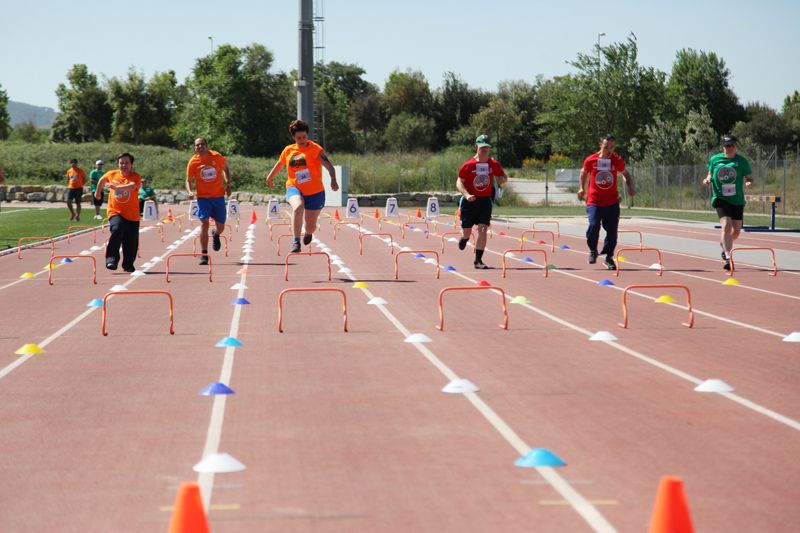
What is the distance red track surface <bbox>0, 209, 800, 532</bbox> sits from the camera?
16.7 ft

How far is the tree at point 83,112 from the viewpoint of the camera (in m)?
107

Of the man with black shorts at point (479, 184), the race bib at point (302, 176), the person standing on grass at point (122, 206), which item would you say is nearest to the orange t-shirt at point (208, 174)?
the person standing on grass at point (122, 206)

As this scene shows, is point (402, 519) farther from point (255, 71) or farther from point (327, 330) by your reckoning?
point (255, 71)

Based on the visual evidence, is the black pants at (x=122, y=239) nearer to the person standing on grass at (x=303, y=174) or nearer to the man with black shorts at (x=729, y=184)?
the person standing on grass at (x=303, y=174)

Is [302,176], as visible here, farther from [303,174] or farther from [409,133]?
[409,133]

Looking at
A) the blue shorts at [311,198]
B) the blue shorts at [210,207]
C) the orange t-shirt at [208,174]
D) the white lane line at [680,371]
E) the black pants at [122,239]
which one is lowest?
the white lane line at [680,371]

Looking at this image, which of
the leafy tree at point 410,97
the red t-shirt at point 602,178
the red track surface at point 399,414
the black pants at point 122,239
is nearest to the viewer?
the red track surface at point 399,414

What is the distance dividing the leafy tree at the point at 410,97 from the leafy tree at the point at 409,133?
3707 mm

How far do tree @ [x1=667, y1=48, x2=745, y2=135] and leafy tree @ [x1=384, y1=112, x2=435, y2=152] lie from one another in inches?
893

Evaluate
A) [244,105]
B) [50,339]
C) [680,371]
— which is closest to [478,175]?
[50,339]

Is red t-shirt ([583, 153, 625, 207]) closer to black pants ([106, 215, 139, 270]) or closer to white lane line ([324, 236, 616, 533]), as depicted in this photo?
black pants ([106, 215, 139, 270])

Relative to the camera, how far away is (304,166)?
16.0m

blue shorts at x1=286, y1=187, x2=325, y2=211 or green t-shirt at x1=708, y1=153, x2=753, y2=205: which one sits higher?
green t-shirt at x1=708, y1=153, x2=753, y2=205

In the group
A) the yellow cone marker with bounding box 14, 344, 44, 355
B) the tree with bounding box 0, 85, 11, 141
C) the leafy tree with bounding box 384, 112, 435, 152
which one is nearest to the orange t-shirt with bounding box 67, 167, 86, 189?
the yellow cone marker with bounding box 14, 344, 44, 355
